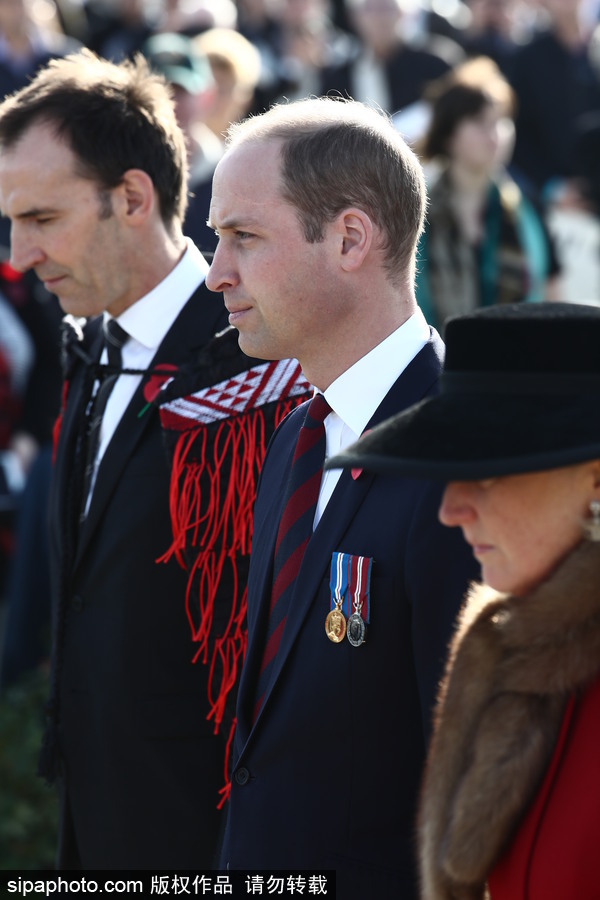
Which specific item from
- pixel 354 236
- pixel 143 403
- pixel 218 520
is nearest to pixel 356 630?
pixel 354 236

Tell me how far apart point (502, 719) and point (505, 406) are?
0.44 meters

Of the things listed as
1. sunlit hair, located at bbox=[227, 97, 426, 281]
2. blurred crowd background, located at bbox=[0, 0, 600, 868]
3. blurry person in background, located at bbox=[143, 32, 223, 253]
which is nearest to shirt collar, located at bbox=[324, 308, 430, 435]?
sunlit hair, located at bbox=[227, 97, 426, 281]

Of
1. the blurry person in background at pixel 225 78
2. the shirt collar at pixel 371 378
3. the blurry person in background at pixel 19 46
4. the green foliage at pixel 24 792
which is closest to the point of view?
the shirt collar at pixel 371 378

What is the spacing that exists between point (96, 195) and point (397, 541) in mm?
1584

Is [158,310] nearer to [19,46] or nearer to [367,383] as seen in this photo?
[367,383]

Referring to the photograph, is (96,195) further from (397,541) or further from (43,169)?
(397,541)

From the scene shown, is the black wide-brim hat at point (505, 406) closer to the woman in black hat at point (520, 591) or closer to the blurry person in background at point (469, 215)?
the woman in black hat at point (520, 591)

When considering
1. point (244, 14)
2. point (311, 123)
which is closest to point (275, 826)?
point (311, 123)

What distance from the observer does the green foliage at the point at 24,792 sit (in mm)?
4656

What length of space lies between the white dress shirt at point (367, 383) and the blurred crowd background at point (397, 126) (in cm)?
233

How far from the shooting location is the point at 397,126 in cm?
789

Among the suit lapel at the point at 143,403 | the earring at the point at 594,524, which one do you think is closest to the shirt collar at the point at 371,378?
the earring at the point at 594,524

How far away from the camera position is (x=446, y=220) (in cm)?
626

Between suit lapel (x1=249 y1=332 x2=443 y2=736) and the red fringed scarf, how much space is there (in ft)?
2.22
